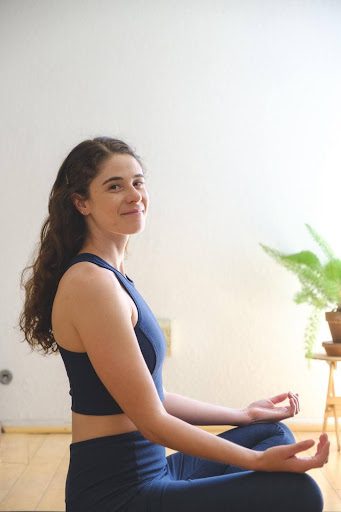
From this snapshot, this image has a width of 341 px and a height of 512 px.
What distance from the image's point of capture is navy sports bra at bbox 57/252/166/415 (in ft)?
4.52

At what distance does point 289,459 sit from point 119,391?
347 millimetres

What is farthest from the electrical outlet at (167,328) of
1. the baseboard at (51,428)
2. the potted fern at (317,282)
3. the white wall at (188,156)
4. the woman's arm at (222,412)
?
the woman's arm at (222,412)

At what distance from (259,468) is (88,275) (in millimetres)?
507

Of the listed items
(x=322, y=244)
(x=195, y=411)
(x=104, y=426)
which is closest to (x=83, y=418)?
(x=104, y=426)

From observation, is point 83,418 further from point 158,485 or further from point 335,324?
point 335,324

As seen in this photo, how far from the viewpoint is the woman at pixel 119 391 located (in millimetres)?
1267

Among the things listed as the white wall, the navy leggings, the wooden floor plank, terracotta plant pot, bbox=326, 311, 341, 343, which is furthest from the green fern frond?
the navy leggings

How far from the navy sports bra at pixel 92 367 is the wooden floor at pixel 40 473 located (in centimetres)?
139

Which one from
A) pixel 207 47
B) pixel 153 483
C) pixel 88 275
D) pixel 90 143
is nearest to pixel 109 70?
pixel 207 47

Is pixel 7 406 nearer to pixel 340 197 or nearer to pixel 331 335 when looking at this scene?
pixel 331 335

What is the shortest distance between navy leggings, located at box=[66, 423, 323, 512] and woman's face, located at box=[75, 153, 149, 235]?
18.2 inches

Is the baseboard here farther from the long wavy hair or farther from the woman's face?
the woman's face

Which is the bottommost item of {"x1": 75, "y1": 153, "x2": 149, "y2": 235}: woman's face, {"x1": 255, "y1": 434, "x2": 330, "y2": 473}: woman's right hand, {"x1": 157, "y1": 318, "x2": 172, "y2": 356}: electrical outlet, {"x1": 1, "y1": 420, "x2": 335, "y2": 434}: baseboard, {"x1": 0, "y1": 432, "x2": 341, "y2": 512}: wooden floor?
{"x1": 0, "y1": 432, "x2": 341, "y2": 512}: wooden floor

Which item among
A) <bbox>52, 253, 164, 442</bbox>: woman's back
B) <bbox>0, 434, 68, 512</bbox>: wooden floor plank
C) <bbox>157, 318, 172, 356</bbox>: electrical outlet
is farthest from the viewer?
<bbox>157, 318, 172, 356</bbox>: electrical outlet
